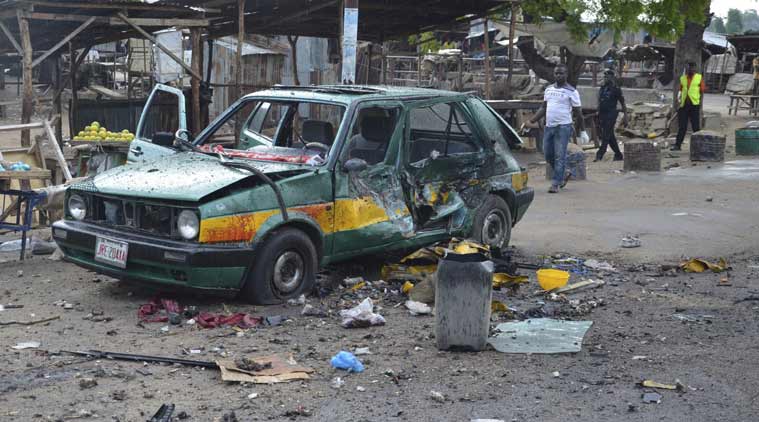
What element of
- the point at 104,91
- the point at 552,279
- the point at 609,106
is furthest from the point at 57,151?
the point at 104,91

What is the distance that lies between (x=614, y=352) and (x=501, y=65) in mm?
35901

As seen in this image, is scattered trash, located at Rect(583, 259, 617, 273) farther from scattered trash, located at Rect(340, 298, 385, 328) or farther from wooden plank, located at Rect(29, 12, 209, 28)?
wooden plank, located at Rect(29, 12, 209, 28)

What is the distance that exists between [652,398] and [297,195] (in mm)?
2992

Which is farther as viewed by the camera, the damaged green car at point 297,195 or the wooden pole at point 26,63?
the wooden pole at point 26,63

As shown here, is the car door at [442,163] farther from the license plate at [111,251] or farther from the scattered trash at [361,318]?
the license plate at [111,251]

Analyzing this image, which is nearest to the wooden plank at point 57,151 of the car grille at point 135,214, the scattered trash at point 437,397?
the car grille at point 135,214

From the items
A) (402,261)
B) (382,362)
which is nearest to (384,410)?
(382,362)

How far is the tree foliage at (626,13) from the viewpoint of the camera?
17594 millimetres

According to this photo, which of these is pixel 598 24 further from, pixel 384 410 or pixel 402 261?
pixel 384 410

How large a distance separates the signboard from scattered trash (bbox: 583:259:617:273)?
3.98 metres

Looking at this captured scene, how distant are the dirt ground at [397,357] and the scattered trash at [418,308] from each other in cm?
6

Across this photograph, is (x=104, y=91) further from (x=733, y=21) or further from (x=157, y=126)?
(x=733, y=21)

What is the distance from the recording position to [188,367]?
17.9ft

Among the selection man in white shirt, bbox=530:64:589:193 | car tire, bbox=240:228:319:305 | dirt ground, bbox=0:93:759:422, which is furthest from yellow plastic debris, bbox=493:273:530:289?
man in white shirt, bbox=530:64:589:193
